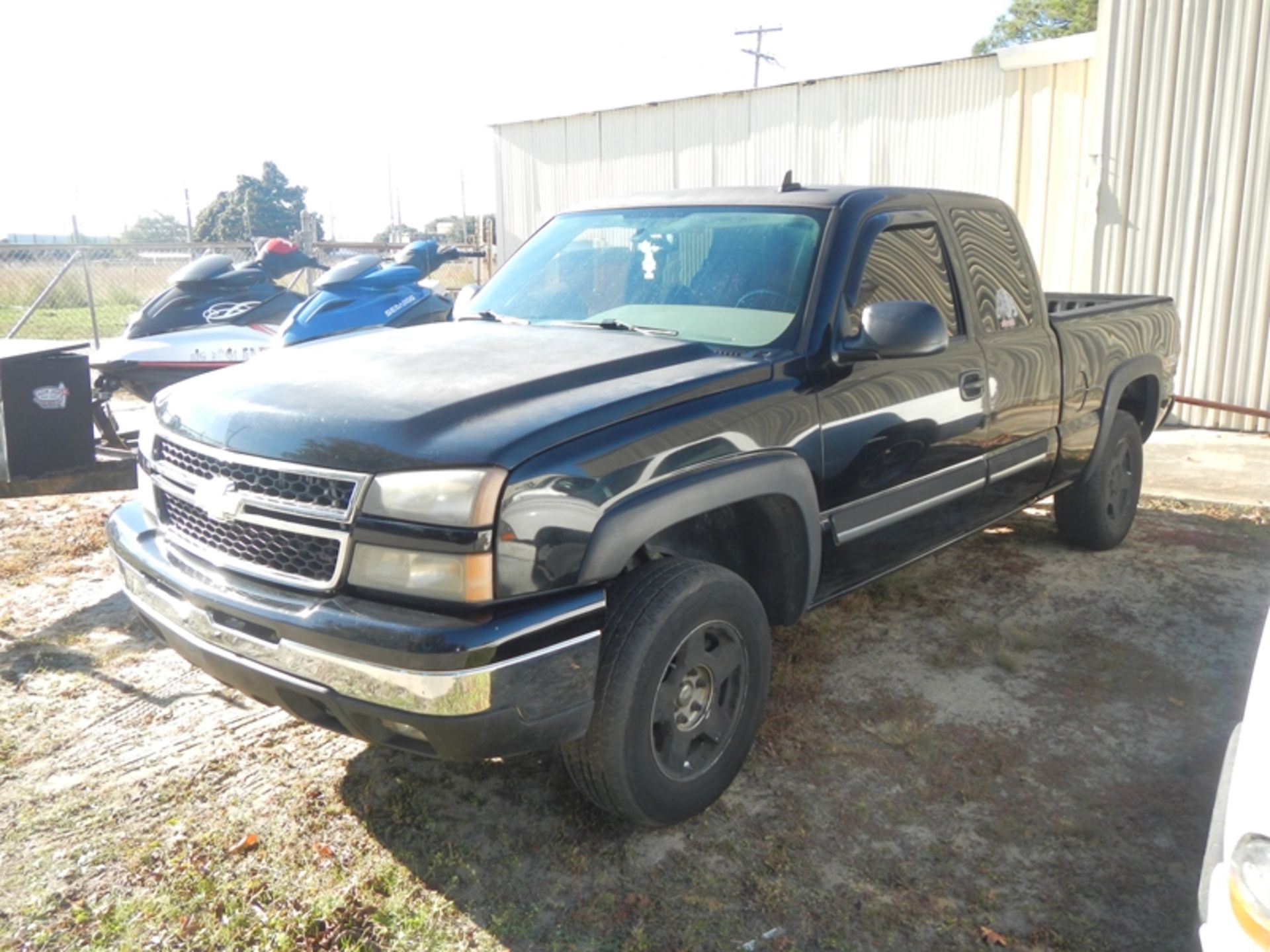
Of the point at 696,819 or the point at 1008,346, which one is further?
the point at 1008,346

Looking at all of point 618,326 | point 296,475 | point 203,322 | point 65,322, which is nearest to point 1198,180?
point 618,326

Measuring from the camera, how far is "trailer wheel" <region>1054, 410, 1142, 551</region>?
18.3ft

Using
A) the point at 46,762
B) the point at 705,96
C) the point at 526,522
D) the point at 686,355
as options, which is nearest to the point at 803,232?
the point at 686,355

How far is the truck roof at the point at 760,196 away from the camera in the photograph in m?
3.96

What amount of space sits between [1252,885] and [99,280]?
2598 centimetres

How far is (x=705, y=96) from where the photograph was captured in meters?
13.3

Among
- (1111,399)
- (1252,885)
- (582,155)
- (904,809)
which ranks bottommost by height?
(904,809)

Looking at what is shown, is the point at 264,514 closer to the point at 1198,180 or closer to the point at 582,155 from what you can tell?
the point at 1198,180

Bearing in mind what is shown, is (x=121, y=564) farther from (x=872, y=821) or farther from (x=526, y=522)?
(x=872, y=821)

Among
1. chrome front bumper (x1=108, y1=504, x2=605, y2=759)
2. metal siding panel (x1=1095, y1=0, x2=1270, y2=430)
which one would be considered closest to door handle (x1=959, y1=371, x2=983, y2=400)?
chrome front bumper (x1=108, y1=504, x2=605, y2=759)

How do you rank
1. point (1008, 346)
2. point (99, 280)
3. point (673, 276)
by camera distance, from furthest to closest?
point (99, 280) → point (1008, 346) → point (673, 276)

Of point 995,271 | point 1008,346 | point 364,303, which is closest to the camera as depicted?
point 1008,346

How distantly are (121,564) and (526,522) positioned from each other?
1.52m

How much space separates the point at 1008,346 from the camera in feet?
14.9
